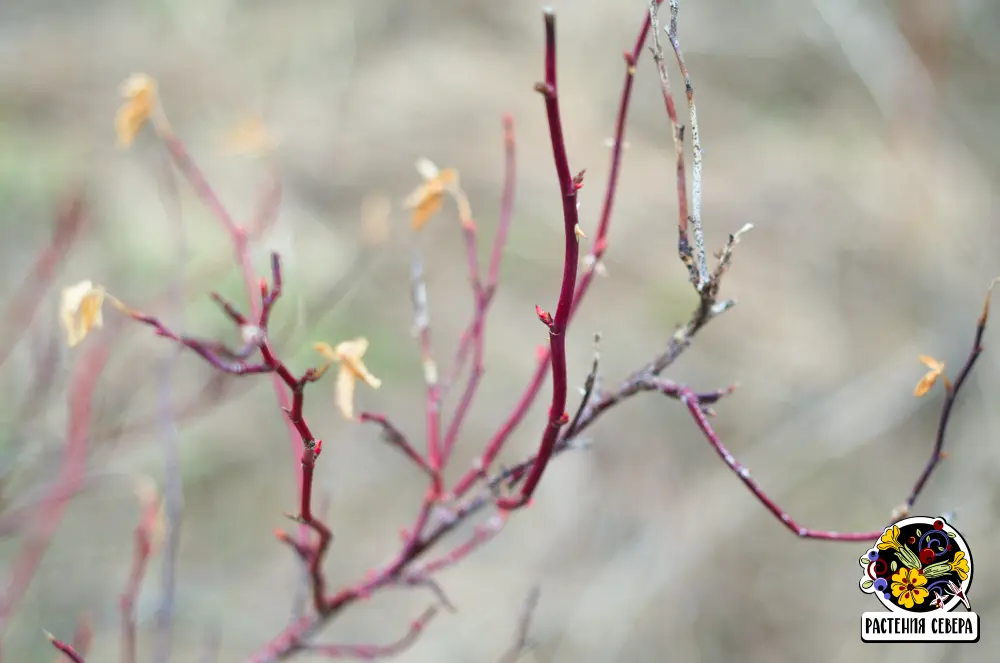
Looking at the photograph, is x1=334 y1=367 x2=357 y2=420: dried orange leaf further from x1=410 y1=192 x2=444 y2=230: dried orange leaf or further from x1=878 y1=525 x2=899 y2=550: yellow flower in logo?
x1=878 y1=525 x2=899 y2=550: yellow flower in logo

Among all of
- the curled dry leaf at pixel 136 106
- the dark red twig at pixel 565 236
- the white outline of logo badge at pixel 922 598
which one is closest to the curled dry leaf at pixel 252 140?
the curled dry leaf at pixel 136 106

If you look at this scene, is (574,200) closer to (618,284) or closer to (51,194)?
(618,284)

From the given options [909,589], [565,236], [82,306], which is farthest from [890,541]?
[82,306]

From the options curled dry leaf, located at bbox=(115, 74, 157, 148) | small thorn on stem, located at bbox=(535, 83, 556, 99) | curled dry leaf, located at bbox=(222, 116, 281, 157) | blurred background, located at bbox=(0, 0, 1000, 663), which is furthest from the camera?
blurred background, located at bbox=(0, 0, 1000, 663)

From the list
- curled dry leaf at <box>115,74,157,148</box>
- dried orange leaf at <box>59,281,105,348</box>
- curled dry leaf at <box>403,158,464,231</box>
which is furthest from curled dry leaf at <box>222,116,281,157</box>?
dried orange leaf at <box>59,281,105,348</box>

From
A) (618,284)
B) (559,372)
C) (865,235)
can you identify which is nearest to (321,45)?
(618,284)

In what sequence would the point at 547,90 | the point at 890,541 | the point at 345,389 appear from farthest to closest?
the point at 890,541 → the point at 345,389 → the point at 547,90

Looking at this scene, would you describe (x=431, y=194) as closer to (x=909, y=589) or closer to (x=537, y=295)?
(x=909, y=589)
